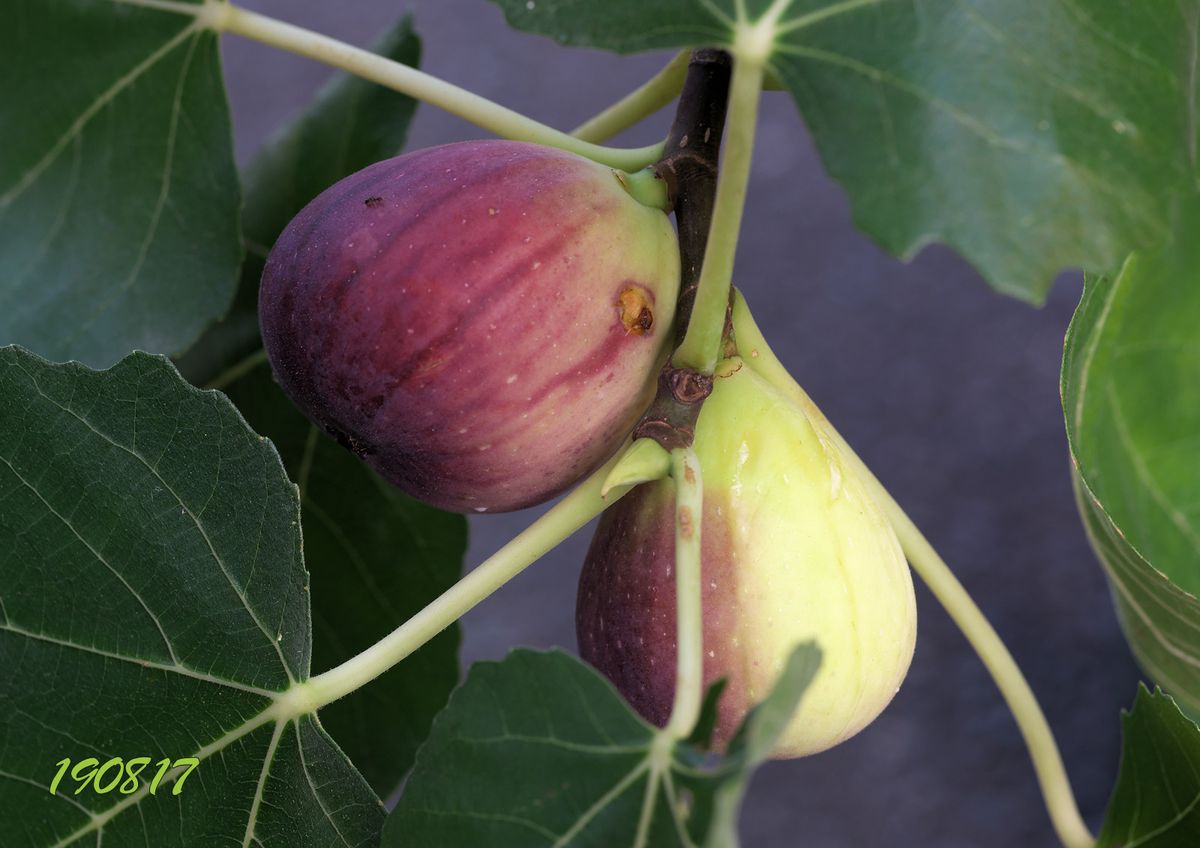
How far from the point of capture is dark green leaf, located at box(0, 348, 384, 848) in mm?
375

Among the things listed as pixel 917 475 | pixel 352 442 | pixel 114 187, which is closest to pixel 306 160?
pixel 114 187

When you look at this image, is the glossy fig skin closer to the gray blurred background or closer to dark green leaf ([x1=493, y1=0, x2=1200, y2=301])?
dark green leaf ([x1=493, y1=0, x2=1200, y2=301])

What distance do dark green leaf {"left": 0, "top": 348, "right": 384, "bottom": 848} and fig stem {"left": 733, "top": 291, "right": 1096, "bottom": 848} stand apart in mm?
162

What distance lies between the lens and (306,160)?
0.59 metres

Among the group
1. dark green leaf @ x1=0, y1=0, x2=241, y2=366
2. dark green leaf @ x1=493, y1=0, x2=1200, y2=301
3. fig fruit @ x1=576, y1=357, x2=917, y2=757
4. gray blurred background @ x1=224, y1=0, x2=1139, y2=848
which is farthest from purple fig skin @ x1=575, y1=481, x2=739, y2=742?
gray blurred background @ x1=224, y1=0, x2=1139, y2=848

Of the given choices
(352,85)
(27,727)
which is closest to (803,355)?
(352,85)

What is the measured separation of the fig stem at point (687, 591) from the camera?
12.8 inches

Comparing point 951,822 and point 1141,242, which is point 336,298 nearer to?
point 1141,242

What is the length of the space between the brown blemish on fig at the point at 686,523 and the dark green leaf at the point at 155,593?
12 centimetres

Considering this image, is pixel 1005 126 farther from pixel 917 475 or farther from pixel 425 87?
pixel 917 475

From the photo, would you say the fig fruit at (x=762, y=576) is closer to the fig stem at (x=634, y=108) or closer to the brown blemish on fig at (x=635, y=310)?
the brown blemish on fig at (x=635, y=310)

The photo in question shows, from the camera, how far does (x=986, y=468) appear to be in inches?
46.4

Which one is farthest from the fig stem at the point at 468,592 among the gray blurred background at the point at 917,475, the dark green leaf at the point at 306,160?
the gray blurred background at the point at 917,475

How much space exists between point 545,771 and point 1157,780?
0.23m
